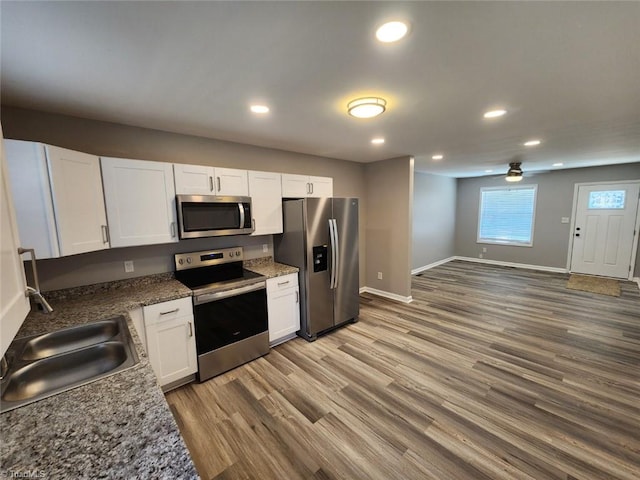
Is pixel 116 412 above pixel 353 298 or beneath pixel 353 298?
above

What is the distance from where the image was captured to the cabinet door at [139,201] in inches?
85.0

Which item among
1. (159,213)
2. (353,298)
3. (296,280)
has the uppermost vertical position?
(159,213)

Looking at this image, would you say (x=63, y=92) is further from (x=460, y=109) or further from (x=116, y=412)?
(x=460, y=109)

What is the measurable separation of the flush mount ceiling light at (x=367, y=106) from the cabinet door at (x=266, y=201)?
4.56 feet

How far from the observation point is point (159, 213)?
2.39 meters

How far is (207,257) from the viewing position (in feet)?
9.57

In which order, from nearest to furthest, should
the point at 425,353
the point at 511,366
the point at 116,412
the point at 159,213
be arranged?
the point at 116,412
the point at 159,213
the point at 511,366
the point at 425,353

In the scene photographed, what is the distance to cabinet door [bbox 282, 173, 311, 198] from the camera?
3.29 meters

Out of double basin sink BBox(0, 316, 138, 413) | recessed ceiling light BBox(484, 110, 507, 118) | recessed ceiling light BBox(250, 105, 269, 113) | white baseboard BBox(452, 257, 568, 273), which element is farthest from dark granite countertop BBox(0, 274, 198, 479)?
white baseboard BBox(452, 257, 568, 273)

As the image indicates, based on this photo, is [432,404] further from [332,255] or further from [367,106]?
[367,106]

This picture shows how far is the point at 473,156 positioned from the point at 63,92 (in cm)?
495

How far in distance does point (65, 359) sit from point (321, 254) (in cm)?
239

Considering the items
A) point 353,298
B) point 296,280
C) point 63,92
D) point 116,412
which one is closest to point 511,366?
point 353,298

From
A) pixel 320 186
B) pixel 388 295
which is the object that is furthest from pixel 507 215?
pixel 320 186
